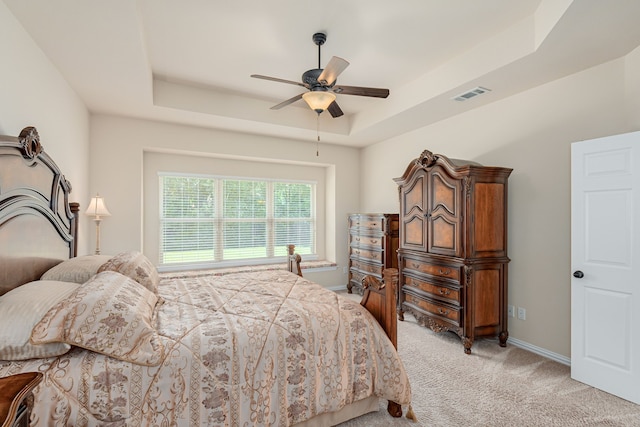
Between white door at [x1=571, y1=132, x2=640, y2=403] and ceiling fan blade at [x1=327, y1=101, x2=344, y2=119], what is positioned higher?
ceiling fan blade at [x1=327, y1=101, x2=344, y2=119]

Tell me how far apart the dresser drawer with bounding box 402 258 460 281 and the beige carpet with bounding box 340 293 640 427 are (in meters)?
0.77

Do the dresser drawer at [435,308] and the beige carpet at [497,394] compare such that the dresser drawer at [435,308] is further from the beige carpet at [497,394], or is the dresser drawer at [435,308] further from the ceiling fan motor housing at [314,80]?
the ceiling fan motor housing at [314,80]

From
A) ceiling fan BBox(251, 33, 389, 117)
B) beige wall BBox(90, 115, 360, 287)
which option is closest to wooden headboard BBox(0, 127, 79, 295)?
beige wall BBox(90, 115, 360, 287)

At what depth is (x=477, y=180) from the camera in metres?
3.23

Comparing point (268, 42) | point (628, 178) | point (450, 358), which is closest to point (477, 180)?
point (628, 178)

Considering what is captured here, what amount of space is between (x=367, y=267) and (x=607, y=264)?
9.91 feet

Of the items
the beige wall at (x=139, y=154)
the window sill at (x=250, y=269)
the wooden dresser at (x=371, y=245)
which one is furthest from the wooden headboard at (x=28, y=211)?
the wooden dresser at (x=371, y=245)

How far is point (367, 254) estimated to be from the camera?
5035mm

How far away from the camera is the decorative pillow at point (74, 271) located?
2.14 meters

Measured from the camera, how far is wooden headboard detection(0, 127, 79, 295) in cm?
179

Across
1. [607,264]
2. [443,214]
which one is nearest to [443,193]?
[443,214]

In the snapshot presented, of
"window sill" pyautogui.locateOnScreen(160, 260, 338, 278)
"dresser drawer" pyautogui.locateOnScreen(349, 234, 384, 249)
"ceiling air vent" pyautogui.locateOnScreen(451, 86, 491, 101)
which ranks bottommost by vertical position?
"window sill" pyautogui.locateOnScreen(160, 260, 338, 278)

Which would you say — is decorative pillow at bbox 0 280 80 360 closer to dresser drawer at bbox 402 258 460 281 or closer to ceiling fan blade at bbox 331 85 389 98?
ceiling fan blade at bbox 331 85 389 98

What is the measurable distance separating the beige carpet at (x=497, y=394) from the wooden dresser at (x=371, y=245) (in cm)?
161
